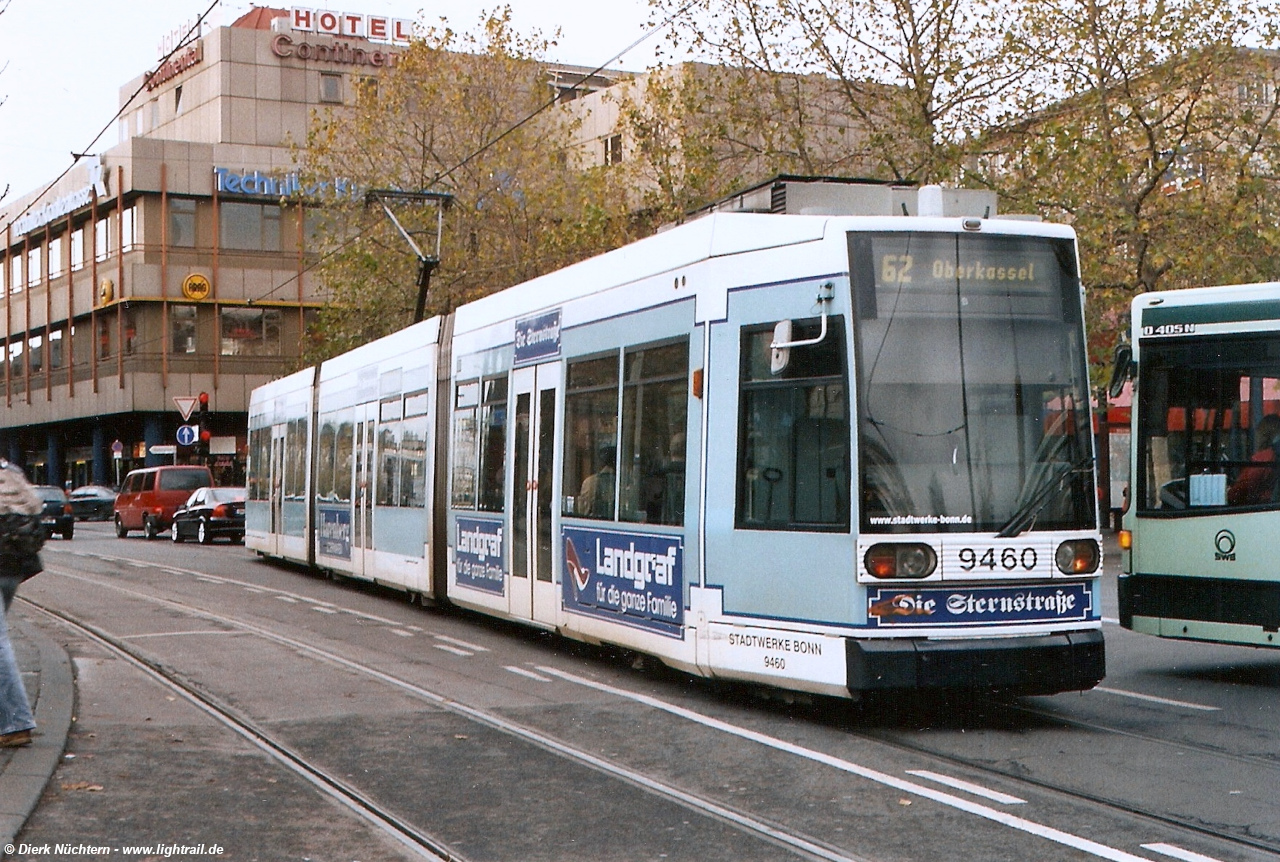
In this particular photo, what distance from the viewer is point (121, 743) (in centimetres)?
902

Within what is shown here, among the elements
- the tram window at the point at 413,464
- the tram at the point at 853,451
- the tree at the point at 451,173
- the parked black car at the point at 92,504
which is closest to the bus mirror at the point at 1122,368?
the tram at the point at 853,451

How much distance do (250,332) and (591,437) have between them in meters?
52.5

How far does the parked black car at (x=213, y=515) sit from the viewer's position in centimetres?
3712

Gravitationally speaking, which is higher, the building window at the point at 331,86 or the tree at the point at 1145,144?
the building window at the point at 331,86

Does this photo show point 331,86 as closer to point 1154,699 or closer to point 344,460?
point 344,460

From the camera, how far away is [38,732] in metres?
9.04

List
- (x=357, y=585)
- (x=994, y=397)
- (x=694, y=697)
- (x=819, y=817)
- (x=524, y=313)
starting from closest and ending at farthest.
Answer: (x=819, y=817) < (x=994, y=397) < (x=694, y=697) < (x=524, y=313) < (x=357, y=585)

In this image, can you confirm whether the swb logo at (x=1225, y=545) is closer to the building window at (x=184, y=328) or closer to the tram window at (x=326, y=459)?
the tram window at (x=326, y=459)

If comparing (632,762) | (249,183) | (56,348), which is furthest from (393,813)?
(56,348)

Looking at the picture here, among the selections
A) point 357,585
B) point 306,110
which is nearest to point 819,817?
point 357,585

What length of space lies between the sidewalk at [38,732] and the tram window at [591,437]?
12.3 feet

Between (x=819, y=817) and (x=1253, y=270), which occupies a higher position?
(x=1253, y=270)

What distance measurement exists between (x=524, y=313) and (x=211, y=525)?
24.7m

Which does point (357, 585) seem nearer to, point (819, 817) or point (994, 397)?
point (994, 397)
